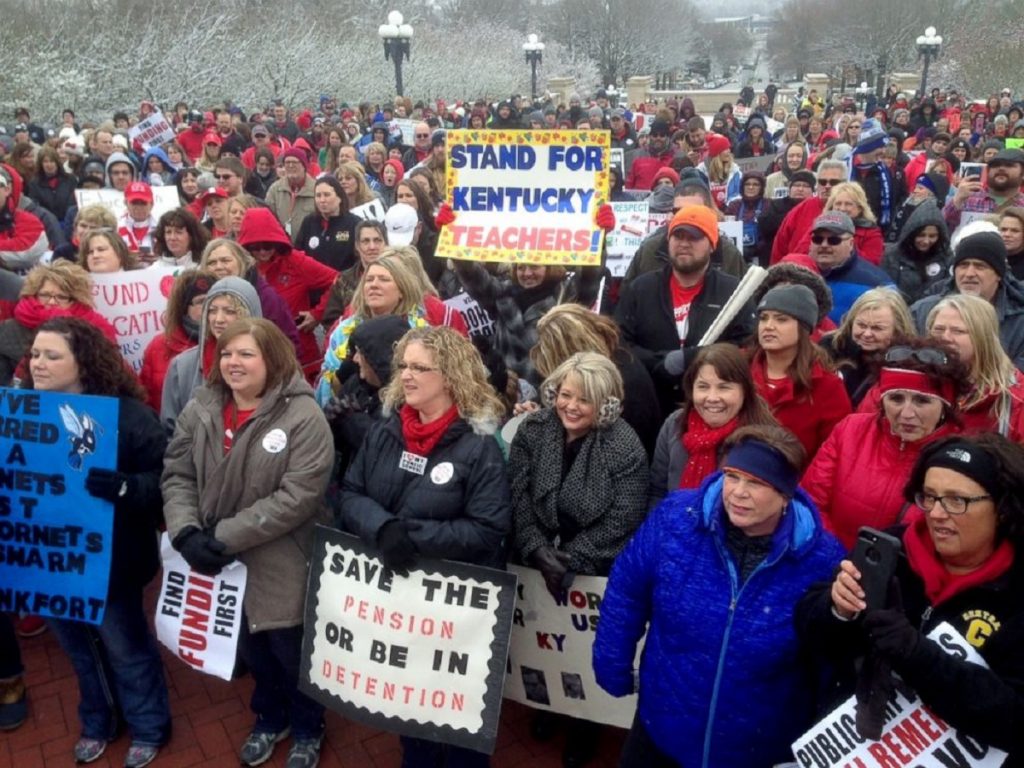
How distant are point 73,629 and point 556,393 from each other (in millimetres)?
2435

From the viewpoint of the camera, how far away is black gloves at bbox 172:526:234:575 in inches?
138

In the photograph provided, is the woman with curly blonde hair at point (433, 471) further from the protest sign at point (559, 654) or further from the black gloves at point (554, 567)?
the protest sign at point (559, 654)

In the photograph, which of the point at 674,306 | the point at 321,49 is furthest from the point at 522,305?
the point at 321,49

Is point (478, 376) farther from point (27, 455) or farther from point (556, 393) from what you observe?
point (27, 455)

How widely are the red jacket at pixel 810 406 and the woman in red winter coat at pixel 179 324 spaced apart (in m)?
2.94

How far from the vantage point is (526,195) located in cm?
530

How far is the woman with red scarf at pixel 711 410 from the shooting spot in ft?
11.1

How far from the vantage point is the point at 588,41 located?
65312 millimetres

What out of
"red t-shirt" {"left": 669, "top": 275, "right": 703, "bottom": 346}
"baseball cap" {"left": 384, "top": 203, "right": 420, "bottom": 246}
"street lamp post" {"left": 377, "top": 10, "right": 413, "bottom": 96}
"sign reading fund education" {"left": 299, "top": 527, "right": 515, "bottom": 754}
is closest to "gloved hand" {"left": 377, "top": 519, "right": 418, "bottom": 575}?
"sign reading fund education" {"left": 299, "top": 527, "right": 515, "bottom": 754}

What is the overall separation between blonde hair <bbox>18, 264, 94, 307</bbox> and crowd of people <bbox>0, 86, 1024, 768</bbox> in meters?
0.02

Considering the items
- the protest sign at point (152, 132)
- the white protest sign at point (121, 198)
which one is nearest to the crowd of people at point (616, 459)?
the white protest sign at point (121, 198)

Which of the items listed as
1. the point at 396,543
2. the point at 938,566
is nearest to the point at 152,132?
the point at 396,543

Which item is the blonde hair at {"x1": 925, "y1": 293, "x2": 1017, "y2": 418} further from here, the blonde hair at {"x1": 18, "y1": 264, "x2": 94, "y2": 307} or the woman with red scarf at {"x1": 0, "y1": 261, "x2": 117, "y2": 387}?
the blonde hair at {"x1": 18, "y1": 264, "x2": 94, "y2": 307}

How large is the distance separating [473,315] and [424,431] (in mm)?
2433
